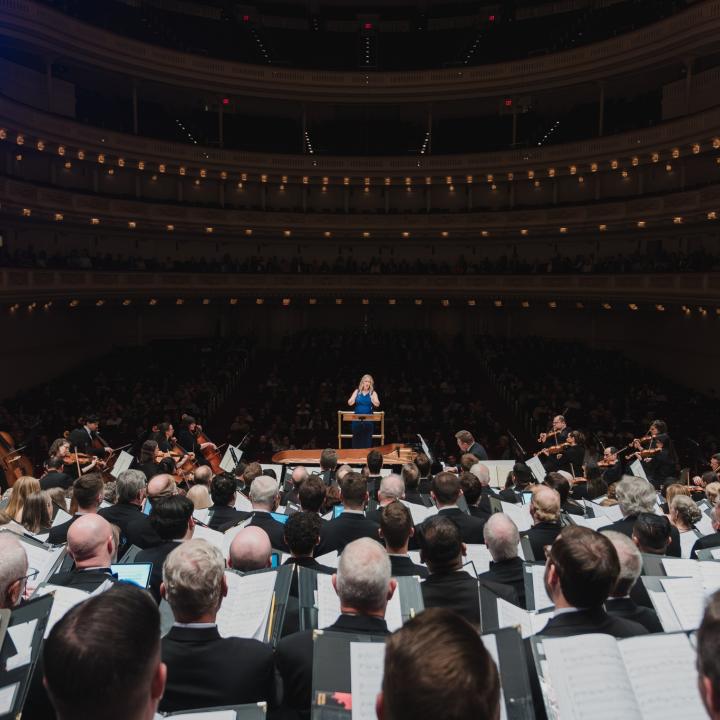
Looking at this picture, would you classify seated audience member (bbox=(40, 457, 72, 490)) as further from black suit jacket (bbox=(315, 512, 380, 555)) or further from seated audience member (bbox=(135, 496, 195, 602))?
black suit jacket (bbox=(315, 512, 380, 555))

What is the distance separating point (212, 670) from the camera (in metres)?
4.20

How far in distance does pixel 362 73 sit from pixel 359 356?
1463 centimetres

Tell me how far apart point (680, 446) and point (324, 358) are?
53.3 feet

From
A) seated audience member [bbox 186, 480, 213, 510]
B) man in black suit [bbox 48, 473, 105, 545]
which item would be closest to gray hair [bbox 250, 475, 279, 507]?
seated audience member [bbox 186, 480, 213, 510]

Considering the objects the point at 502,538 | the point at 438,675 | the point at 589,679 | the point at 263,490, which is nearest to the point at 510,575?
the point at 502,538

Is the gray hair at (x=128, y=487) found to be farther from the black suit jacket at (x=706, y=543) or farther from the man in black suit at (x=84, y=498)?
the black suit jacket at (x=706, y=543)

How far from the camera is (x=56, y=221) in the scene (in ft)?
103

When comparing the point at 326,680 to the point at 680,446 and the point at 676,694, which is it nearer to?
the point at 676,694

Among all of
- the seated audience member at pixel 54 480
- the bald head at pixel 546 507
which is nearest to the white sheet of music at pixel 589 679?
the bald head at pixel 546 507

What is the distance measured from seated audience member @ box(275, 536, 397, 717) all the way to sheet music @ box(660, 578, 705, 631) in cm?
194

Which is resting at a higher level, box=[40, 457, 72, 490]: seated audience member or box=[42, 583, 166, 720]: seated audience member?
box=[42, 583, 166, 720]: seated audience member

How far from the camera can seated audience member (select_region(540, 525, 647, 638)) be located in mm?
4301

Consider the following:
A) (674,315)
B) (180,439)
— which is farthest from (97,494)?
(674,315)

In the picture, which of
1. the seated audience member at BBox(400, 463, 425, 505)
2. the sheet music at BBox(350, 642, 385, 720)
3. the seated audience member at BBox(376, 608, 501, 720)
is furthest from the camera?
the seated audience member at BBox(400, 463, 425, 505)
